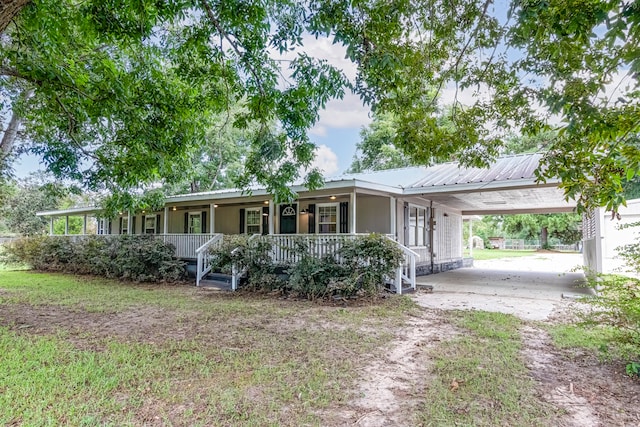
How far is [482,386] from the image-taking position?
341cm

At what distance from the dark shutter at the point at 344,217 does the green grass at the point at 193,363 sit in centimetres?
366

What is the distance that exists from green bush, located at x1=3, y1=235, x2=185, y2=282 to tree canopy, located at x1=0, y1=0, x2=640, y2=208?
16.4 ft

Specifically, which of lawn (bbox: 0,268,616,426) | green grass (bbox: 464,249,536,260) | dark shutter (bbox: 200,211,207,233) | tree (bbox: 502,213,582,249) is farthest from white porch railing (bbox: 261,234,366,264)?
tree (bbox: 502,213,582,249)

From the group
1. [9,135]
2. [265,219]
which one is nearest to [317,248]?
[265,219]

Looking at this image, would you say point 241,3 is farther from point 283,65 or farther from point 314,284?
point 314,284

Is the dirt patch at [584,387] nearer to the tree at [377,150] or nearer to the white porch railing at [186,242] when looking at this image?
the white porch railing at [186,242]

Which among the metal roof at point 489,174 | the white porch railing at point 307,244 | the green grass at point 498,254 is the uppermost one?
the metal roof at point 489,174

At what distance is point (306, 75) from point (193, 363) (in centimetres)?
429

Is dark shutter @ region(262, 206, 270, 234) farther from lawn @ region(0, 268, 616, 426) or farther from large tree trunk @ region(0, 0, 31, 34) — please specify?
large tree trunk @ region(0, 0, 31, 34)

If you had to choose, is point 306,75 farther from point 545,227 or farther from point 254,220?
point 545,227

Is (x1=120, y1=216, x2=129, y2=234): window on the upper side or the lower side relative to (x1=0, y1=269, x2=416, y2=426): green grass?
upper

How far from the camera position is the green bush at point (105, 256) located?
11383 mm

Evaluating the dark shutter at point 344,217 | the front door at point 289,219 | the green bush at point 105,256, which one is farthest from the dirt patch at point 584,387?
the green bush at point 105,256

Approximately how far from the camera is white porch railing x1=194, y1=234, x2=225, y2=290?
1061 cm
